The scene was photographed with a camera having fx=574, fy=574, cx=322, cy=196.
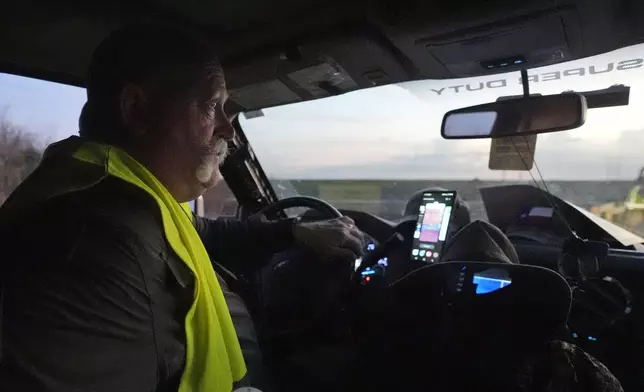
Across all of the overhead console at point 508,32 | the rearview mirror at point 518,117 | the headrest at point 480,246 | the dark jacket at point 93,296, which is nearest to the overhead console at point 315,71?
the overhead console at point 508,32

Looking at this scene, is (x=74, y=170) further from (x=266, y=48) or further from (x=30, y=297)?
(x=266, y=48)

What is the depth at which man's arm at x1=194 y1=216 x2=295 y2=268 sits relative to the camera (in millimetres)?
2818

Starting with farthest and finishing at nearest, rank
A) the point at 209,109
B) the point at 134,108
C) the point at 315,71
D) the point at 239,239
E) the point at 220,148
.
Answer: the point at 315,71
the point at 239,239
the point at 220,148
the point at 209,109
the point at 134,108

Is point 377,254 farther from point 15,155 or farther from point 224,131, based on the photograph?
point 15,155

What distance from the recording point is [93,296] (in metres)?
1.32

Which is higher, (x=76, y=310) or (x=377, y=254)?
(x=76, y=310)

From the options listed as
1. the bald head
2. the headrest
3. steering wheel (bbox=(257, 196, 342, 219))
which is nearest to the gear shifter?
steering wheel (bbox=(257, 196, 342, 219))

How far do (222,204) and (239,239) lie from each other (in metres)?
1.49

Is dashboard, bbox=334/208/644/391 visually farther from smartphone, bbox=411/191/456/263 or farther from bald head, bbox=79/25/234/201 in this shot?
bald head, bbox=79/25/234/201

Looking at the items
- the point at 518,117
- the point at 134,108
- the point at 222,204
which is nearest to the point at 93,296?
the point at 134,108

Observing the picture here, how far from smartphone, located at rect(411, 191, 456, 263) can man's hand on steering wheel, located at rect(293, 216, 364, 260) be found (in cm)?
65

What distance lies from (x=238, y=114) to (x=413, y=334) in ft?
7.43

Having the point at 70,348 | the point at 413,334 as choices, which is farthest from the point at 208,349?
the point at 413,334

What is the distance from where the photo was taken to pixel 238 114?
3.98m
